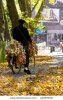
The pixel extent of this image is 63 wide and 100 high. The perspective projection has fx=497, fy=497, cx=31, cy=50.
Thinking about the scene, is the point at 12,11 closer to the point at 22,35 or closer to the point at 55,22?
the point at 22,35

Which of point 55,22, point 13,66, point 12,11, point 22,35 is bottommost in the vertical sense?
point 55,22

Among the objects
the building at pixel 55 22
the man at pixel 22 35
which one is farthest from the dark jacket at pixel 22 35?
the building at pixel 55 22

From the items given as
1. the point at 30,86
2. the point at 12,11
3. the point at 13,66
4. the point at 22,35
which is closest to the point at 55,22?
the point at 12,11

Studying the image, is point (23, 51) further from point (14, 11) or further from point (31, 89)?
point (14, 11)

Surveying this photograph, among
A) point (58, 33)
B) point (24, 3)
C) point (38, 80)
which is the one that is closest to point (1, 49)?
point (24, 3)

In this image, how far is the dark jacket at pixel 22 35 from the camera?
17703mm

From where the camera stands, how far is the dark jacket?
58.1 ft

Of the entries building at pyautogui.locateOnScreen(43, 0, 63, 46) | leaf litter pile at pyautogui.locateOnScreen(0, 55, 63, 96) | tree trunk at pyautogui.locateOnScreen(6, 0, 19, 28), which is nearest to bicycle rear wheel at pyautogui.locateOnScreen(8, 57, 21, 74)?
leaf litter pile at pyautogui.locateOnScreen(0, 55, 63, 96)

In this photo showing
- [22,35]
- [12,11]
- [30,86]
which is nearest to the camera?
[30,86]

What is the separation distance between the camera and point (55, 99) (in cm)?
1038

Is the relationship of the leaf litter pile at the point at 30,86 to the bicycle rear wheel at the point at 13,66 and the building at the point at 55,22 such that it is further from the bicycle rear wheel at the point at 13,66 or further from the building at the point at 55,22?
the building at the point at 55,22

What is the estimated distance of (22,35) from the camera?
1773 cm

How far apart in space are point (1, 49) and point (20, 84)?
12.9 m

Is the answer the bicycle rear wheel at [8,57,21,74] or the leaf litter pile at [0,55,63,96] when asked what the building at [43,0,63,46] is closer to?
the bicycle rear wheel at [8,57,21,74]
